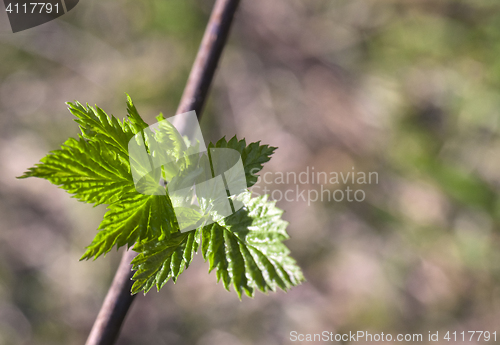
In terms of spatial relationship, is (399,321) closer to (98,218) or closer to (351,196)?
(351,196)

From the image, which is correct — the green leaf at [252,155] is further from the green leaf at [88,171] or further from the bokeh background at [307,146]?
the bokeh background at [307,146]

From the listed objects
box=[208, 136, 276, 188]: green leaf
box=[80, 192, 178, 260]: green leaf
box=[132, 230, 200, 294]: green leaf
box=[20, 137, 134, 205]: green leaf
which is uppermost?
box=[208, 136, 276, 188]: green leaf

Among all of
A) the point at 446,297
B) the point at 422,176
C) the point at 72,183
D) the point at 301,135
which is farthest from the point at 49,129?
the point at 446,297

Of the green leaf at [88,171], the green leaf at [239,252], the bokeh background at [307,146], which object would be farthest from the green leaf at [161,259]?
the bokeh background at [307,146]

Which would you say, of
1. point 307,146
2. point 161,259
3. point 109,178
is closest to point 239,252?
point 161,259

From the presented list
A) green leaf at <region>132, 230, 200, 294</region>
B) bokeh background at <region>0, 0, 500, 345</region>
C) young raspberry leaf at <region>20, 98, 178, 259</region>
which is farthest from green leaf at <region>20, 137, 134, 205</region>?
bokeh background at <region>0, 0, 500, 345</region>

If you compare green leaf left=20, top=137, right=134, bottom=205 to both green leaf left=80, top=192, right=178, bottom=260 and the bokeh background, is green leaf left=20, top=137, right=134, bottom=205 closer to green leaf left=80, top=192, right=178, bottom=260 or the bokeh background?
green leaf left=80, top=192, right=178, bottom=260

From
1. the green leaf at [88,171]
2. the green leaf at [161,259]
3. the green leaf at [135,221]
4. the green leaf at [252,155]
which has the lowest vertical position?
the green leaf at [161,259]

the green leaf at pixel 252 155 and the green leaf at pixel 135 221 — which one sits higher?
the green leaf at pixel 252 155
